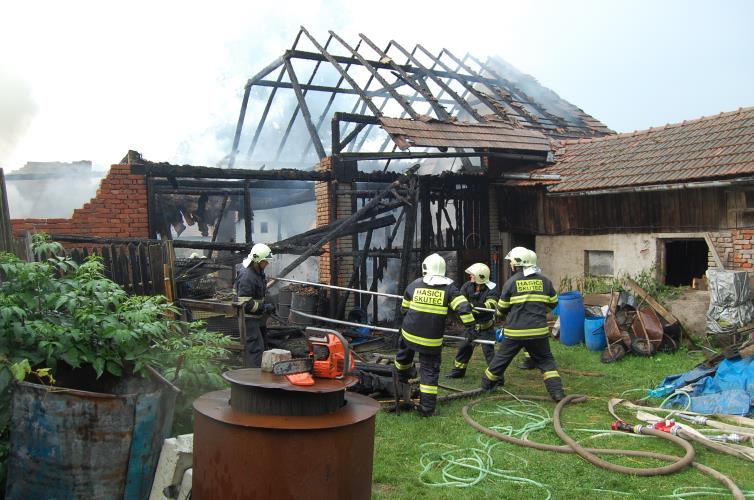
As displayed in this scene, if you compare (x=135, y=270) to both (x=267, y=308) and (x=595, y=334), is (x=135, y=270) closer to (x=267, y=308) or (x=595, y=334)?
(x=267, y=308)

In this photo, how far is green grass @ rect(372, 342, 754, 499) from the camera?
4723 mm

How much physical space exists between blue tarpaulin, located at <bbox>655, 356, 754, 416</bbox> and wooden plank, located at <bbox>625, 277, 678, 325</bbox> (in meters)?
2.41

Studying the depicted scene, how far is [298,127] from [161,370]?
13090 millimetres

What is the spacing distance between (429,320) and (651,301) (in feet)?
16.4

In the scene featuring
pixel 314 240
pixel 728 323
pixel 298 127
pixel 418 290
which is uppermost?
pixel 298 127

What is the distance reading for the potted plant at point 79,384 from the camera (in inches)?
144

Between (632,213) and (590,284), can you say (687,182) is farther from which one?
(590,284)

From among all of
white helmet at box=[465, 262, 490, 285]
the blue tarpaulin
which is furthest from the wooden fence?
the blue tarpaulin

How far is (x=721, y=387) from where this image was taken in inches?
271

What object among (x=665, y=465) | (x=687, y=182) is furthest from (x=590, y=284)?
(x=665, y=465)

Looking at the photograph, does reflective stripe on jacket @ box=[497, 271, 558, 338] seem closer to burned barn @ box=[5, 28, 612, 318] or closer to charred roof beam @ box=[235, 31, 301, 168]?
burned barn @ box=[5, 28, 612, 318]

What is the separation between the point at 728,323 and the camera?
29.6 ft

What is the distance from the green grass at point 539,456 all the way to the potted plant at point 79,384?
186 centimetres

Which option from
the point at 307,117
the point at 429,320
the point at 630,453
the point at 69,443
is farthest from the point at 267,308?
the point at 307,117
